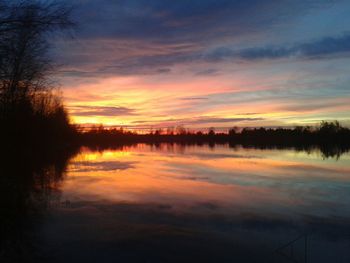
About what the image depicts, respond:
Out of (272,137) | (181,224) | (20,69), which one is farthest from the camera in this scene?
(272,137)

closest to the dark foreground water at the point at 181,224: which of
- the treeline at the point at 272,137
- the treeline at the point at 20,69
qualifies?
the treeline at the point at 20,69

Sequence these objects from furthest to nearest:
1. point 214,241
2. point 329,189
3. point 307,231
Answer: point 329,189 < point 307,231 < point 214,241

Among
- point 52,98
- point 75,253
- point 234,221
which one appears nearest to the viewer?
point 75,253

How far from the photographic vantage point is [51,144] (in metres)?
59.4

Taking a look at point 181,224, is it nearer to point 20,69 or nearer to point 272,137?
point 20,69

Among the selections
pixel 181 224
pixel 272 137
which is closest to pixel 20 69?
pixel 181 224

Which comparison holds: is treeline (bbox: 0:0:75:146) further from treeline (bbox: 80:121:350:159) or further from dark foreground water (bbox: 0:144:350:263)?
treeline (bbox: 80:121:350:159)

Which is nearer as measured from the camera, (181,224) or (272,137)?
(181,224)

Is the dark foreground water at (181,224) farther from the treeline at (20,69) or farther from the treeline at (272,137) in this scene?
the treeline at (272,137)

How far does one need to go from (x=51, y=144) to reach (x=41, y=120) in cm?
1338

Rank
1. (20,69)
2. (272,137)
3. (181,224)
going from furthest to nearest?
(272,137)
(20,69)
(181,224)

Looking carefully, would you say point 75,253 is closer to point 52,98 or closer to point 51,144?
point 51,144

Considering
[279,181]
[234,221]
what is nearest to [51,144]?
[279,181]

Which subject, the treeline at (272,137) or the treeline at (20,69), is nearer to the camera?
the treeline at (20,69)
